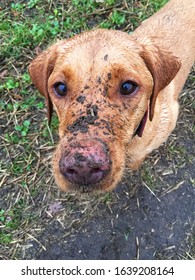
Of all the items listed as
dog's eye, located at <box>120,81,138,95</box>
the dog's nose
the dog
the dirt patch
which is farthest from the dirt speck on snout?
the dirt patch

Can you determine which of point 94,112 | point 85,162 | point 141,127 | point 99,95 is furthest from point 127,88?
point 85,162

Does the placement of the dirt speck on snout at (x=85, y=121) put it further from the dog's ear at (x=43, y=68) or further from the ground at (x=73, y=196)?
the ground at (x=73, y=196)

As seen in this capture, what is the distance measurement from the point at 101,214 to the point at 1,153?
1.37m

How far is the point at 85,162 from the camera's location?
270cm

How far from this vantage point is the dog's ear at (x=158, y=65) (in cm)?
345

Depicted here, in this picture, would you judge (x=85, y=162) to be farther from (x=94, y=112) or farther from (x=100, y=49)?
(x=100, y=49)

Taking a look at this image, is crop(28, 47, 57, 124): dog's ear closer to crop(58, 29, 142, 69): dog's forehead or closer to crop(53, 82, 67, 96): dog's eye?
crop(58, 29, 142, 69): dog's forehead

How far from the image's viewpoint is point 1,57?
214 inches

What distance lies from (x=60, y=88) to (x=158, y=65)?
0.82 meters

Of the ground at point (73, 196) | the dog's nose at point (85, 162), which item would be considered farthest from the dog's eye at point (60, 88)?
the ground at point (73, 196)

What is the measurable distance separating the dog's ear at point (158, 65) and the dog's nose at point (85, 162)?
0.92 meters

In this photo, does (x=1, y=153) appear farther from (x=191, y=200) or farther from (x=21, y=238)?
(x=191, y=200)

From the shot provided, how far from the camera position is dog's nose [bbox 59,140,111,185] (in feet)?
8.87
